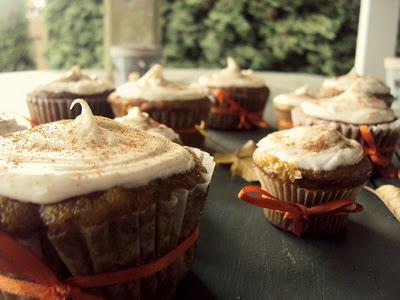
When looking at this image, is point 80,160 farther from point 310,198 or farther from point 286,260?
point 310,198

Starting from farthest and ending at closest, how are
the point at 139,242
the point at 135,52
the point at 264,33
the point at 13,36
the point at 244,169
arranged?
the point at 264,33 → the point at 13,36 → the point at 135,52 → the point at 244,169 → the point at 139,242

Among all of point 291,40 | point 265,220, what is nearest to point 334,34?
point 291,40

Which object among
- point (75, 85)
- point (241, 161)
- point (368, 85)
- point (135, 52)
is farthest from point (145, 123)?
point (135, 52)

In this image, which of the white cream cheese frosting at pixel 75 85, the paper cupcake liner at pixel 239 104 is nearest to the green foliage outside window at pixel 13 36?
the white cream cheese frosting at pixel 75 85

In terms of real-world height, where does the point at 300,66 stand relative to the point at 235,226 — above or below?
below

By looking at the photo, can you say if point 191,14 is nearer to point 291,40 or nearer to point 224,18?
point 224,18
